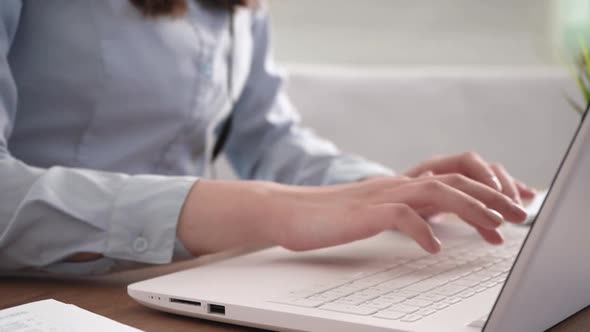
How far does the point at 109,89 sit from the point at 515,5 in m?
1.76

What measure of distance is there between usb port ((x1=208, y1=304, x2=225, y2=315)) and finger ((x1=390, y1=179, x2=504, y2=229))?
207 millimetres

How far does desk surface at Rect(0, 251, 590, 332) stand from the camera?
0.54 meters

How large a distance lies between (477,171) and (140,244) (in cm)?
37

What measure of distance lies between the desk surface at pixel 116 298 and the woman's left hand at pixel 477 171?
257mm

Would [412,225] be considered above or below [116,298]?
above

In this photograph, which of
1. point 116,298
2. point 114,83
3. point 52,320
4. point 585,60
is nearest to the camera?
point 52,320

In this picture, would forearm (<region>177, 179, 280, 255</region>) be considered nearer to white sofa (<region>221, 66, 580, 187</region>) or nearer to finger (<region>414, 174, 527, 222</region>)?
finger (<region>414, 174, 527, 222</region>)

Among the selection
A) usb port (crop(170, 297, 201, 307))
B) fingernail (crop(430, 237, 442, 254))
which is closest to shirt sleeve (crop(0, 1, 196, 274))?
usb port (crop(170, 297, 201, 307))

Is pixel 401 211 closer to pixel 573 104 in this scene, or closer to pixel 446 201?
pixel 446 201

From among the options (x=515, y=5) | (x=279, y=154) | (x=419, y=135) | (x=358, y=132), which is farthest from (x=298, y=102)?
(x=515, y=5)

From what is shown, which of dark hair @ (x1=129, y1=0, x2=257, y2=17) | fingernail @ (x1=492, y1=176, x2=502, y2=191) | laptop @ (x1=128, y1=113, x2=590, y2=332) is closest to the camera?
laptop @ (x1=128, y1=113, x2=590, y2=332)

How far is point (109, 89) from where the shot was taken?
889 millimetres

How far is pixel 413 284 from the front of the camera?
0.58 m

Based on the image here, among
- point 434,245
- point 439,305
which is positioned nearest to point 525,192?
point 434,245
